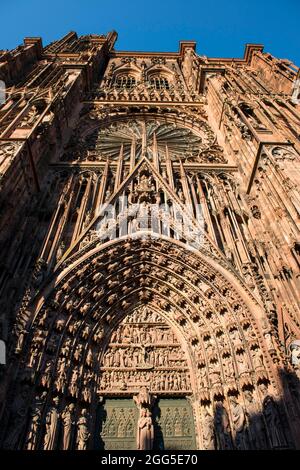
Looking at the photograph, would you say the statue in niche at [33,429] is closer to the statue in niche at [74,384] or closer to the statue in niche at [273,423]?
the statue in niche at [74,384]

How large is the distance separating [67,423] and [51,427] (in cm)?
28

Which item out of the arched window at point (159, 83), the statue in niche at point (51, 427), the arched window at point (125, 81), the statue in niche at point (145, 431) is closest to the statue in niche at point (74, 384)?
the statue in niche at point (51, 427)

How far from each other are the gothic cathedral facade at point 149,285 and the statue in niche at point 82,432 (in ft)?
0.08

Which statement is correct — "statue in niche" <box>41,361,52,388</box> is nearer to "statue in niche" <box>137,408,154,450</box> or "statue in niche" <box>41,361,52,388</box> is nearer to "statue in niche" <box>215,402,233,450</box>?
"statue in niche" <box>137,408,154,450</box>

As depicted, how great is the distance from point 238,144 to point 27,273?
7056mm

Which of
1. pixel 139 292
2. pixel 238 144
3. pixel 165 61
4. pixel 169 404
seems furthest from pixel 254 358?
pixel 165 61

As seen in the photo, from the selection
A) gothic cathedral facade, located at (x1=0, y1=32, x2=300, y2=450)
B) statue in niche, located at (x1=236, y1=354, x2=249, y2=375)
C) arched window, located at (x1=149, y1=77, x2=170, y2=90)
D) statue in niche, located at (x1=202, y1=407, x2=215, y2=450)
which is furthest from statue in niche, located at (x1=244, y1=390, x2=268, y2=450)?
arched window, located at (x1=149, y1=77, x2=170, y2=90)

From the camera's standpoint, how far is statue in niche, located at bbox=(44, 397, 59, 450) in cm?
507

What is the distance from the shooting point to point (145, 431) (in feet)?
18.9

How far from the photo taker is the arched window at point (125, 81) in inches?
735

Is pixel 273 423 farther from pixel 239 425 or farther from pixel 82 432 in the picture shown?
pixel 82 432

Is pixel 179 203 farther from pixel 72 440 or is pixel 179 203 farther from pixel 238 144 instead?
pixel 72 440

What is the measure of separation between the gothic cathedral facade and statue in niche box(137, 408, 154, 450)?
3cm

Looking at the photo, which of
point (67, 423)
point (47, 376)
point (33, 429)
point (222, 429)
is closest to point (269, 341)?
point (222, 429)
